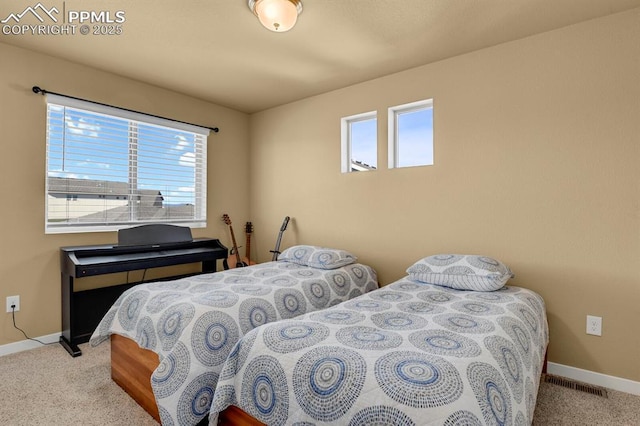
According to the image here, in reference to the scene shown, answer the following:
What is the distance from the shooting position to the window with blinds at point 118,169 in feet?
9.46

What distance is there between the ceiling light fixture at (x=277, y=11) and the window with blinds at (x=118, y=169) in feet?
6.24

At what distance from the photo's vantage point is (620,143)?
2172 millimetres

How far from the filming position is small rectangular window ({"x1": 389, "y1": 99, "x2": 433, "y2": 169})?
3.08m

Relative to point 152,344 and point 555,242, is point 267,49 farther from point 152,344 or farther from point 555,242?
point 555,242

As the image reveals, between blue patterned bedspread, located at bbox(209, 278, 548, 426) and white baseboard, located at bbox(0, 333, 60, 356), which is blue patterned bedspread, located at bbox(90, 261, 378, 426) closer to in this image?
blue patterned bedspread, located at bbox(209, 278, 548, 426)

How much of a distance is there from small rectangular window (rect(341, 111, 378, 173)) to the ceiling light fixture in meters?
1.47

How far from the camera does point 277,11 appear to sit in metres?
1.98

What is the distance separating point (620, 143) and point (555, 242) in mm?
740

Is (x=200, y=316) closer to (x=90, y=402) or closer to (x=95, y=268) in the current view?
(x=90, y=402)

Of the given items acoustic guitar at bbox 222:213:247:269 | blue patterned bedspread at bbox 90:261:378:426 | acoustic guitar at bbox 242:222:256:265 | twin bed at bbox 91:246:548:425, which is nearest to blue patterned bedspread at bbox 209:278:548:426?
twin bed at bbox 91:246:548:425

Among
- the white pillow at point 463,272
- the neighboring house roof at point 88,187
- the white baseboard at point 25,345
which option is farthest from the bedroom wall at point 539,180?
the white baseboard at point 25,345

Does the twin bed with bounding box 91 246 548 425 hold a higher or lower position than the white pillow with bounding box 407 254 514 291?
lower

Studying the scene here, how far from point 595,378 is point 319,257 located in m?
2.13

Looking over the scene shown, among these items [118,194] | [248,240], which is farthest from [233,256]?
[118,194]
